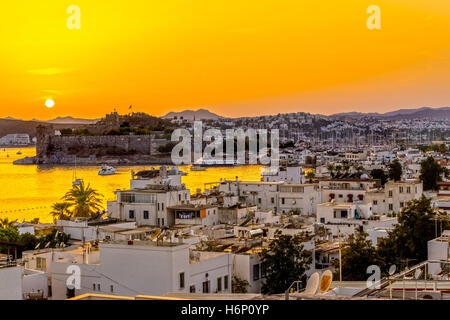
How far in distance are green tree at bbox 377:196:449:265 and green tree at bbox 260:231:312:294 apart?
34.7 inches

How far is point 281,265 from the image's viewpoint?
6020 mm

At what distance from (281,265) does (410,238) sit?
142 centimetres

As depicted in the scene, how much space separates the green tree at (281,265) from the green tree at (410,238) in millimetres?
881

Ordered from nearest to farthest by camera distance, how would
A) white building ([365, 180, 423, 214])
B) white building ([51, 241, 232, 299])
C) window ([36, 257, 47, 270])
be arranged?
1. white building ([51, 241, 232, 299])
2. window ([36, 257, 47, 270])
3. white building ([365, 180, 423, 214])

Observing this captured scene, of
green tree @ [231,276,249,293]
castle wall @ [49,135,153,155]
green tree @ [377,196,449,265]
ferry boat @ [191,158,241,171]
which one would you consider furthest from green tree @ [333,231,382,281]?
castle wall @ [49,135,153,155]

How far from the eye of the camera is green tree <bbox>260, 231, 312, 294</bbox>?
5930 millimetres

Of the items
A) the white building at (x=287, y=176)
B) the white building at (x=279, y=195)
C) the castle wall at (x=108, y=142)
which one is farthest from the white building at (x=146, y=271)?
the castle wall at (x=108, y=142)

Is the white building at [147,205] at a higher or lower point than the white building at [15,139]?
lower

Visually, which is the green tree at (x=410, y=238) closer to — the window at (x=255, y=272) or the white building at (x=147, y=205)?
the window at (x=255, y=272)

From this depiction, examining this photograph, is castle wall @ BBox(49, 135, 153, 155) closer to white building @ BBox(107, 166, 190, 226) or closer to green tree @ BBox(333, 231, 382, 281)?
white building @ BBox(107, 166, 190, 226)

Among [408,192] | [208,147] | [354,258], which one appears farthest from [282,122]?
[354,258]

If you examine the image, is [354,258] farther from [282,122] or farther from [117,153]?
[282,122]

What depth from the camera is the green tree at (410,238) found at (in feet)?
21.5
